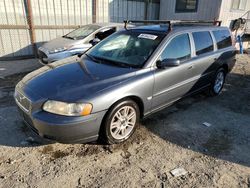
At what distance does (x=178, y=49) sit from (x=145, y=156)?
6.42 ft

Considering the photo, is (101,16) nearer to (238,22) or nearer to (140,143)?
(238,22)

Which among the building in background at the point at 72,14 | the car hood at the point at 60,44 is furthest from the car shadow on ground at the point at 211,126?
the building in background at the point at 72,14

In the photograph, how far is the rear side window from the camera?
501cm

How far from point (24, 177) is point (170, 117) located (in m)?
2.69

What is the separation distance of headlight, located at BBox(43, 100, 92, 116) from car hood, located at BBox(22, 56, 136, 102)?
6cm

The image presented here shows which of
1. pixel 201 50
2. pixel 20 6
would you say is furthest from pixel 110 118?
pixel 20 6

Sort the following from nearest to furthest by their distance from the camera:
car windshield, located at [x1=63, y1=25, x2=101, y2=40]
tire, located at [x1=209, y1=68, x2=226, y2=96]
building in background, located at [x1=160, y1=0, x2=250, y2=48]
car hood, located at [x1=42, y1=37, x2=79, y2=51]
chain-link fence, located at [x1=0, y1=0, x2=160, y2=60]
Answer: tire, located at [x1=209, y1=68, x2=226, y2=96]
car hood, located at [x1=42, y1=37, x2=79, y2=51]
car windshield, located at [x1=63, y1=25, x2=101, y2=40]
chain-link fence, located at [x1=0, y1=0, x2=160, y2=60]
building in background, located at [x1=160, y1=0, x2=250, y2=48]

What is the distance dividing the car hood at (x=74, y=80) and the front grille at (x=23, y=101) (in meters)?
0.14

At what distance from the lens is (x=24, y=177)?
270 centimetres

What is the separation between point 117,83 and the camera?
309 cm

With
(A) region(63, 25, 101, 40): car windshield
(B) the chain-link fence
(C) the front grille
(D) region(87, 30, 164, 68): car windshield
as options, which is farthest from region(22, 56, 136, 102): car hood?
(B) the chain-link fence

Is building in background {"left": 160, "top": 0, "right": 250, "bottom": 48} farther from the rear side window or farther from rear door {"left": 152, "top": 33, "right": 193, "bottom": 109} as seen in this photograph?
rear door {"left": 152, "top": 33, "right": 193, "bottom": 109}

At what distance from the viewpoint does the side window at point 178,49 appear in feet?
12.2

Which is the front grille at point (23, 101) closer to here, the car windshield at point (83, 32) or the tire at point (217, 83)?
the tire at point (217, 83)
